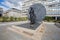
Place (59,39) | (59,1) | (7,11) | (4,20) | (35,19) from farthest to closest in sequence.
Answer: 1. (7,11)
2. (59,1)
3. (4,20)
4. (35,19)
5. (59,39)

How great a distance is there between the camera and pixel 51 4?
28500 millimetres

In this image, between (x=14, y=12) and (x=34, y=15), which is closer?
(x=34, y=15)

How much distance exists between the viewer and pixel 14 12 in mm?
30016

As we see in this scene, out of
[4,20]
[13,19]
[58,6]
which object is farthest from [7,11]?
[58,6]

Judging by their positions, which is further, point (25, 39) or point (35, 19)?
point (35, 19)

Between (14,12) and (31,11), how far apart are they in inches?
717

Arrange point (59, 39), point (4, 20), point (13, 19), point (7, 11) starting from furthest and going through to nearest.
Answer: point (7, 11) < point (13, 19) < point (4, 20) < point (59, 39)

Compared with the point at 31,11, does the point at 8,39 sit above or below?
below

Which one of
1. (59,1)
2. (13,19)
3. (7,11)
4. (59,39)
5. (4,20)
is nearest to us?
(59,39)

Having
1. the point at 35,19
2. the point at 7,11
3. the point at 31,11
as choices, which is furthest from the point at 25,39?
the point at 7,11

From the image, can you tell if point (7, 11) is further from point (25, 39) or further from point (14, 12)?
point (25, 39)

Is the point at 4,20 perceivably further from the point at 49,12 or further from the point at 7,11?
the point at 49,12

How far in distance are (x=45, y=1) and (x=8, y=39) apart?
25.0 meters

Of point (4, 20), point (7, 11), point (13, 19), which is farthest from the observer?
point (7, 11)
